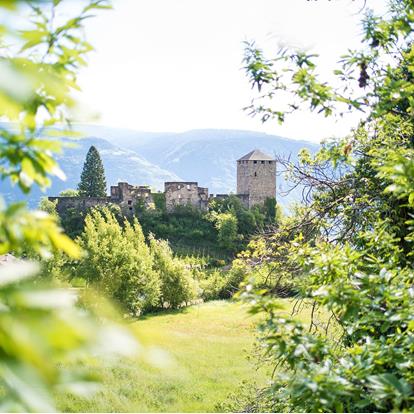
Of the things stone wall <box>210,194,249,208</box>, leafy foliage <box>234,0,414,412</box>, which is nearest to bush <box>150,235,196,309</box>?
stone wall <box>210,194,249,208</box>

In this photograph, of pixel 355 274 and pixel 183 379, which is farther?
pixel 183 379

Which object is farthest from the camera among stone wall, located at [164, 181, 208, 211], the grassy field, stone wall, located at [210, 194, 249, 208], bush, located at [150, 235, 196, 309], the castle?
stone wall, located at [210, 194, 249, 208]

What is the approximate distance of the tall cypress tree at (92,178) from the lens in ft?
169

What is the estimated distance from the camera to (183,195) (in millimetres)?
46312

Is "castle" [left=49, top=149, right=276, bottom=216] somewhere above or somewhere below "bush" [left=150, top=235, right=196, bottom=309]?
above

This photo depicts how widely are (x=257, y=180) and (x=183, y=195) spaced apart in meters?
6.93

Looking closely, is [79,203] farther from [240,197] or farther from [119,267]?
[119,267]

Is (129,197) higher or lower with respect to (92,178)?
lower

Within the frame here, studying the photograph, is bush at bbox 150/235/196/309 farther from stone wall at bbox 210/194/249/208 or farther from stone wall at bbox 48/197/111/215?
stone wall at bbox 210/194/249/208

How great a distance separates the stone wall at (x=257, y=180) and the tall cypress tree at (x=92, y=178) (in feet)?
43.6

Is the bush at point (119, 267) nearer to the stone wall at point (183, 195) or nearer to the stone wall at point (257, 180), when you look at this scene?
the stone wall at point (183, 195)

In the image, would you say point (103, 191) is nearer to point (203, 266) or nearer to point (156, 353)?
point (203, 266)

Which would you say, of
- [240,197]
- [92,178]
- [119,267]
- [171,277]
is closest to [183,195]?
[240,197]

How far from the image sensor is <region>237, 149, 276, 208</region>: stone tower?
48406 millimetres
